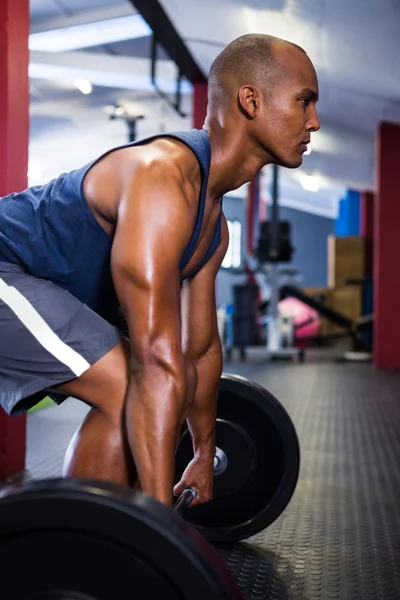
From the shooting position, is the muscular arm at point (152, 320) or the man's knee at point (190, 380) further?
the man's knee at point (190, 380)

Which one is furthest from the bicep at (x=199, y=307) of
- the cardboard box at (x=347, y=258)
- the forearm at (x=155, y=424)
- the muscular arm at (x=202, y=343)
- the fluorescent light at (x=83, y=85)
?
the cardboard box at (x=347, y=258)

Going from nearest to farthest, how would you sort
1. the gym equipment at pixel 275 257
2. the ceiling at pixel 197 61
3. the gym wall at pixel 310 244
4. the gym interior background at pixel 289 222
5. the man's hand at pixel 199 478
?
the man's hand at pixel 199 478 < the gym interior background at pixel 289 222 < the ceiling at pixel 197 61 < the gym equipment at pixel 275 257 < the gym wall at pixel 310 244

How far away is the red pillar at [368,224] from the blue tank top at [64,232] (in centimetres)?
881

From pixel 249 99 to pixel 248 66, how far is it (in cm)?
5

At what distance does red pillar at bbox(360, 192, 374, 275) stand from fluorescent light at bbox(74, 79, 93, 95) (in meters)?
4.26

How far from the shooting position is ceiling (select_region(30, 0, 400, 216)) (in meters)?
3.86

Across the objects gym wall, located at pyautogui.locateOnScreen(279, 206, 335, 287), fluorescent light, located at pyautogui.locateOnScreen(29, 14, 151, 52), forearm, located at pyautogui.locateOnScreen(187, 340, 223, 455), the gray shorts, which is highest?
fluorescent light, located at pyautogui.locateOnScreen(29, 14, 151, 52)

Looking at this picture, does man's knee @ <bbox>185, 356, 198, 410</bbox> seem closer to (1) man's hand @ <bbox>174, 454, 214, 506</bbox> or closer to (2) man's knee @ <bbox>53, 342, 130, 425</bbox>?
(2) man's knee @ <bbox>53, 342, 130, 425</bbox>

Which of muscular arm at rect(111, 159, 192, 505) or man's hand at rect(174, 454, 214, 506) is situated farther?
man's hand at rect(174, 454, 214, 506)

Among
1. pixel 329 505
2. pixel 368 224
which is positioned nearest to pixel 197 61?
pixel 329 505

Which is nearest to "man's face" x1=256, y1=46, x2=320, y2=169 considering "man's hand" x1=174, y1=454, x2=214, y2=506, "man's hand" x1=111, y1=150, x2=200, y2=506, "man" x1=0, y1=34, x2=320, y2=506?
"man" x1=0, y1=34, x2=320, y2=506

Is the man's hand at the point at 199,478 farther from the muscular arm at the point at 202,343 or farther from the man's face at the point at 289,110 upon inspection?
the man's face at the point at 289,110

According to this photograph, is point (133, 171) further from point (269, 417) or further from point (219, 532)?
point (219, 532)

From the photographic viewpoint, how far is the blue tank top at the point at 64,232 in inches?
39.2
